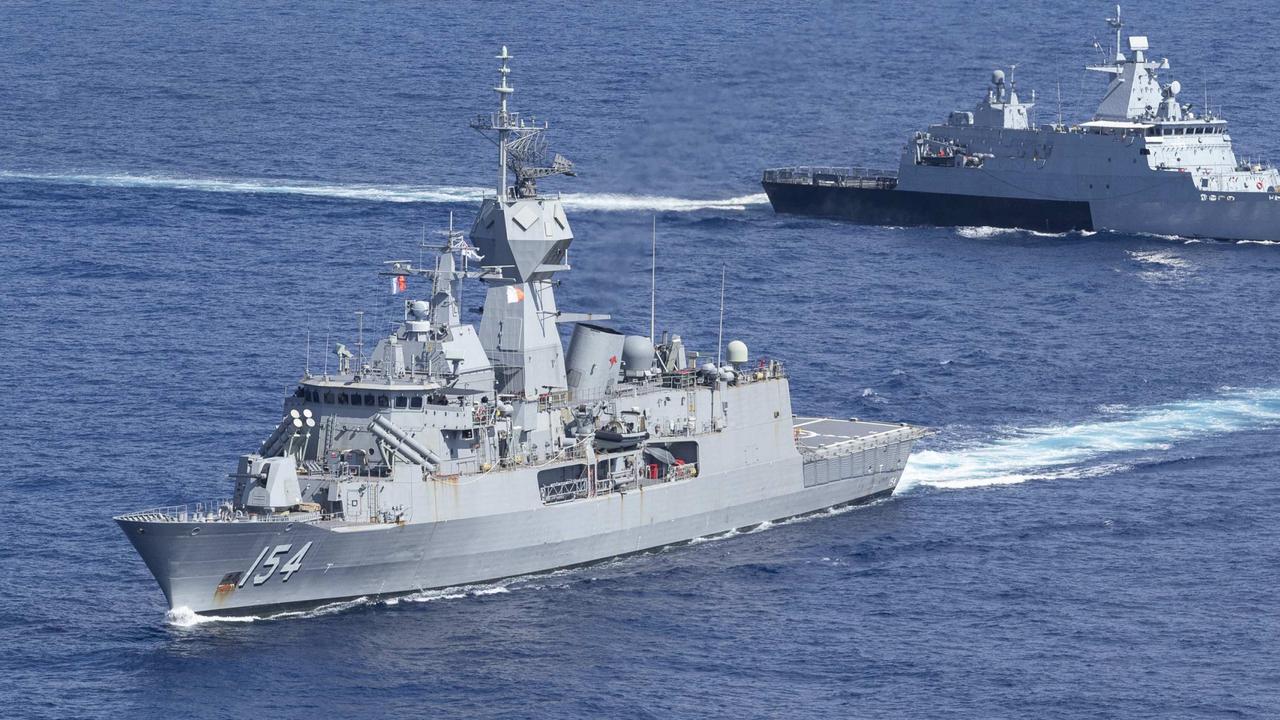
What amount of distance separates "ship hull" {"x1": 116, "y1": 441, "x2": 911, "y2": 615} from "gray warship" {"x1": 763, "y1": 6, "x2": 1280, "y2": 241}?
5010 centimetres

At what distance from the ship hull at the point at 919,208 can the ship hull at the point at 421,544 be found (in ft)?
162

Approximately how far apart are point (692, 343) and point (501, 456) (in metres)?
22.1

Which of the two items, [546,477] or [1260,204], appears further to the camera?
[1260,204]

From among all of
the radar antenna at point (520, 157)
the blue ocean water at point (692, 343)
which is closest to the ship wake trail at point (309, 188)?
the blue ocean water at point (692, 343)

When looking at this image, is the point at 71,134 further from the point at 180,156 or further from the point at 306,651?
the point at 306,651

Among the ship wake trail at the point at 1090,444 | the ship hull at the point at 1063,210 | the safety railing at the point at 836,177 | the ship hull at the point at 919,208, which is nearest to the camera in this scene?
the ship wake trail at the point at 1090,444

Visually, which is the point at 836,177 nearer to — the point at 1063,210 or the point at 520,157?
the point at 1063,210

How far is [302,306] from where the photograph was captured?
3553 inches

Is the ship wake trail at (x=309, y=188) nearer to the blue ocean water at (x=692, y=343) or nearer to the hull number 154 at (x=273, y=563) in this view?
the blue ocean water at (x=692, y=343)

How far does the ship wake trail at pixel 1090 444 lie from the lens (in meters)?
74.4

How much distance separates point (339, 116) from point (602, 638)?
79225 millimetres

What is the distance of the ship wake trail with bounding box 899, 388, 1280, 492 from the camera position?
74.4 metres

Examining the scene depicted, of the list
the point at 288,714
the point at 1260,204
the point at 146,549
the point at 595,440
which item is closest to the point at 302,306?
the point at 595,440

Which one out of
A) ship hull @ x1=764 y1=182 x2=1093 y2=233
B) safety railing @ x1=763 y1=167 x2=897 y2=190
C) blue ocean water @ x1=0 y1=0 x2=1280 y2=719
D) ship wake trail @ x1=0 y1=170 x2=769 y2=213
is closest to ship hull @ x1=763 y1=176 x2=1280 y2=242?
ship hull @ x1=764 y1=182 x2=1093 y2=233
